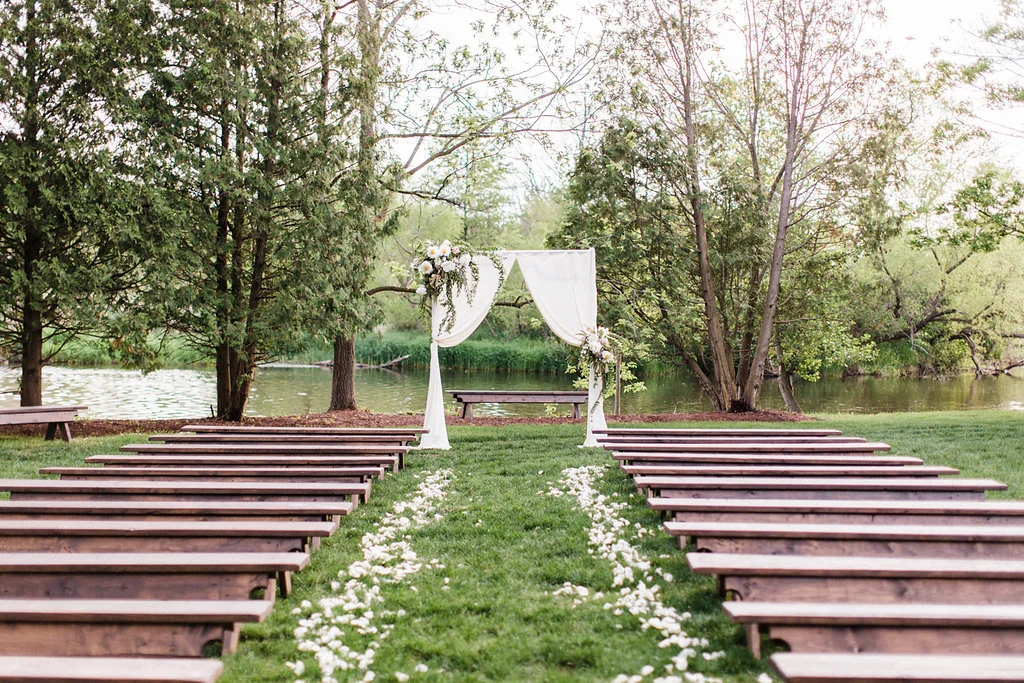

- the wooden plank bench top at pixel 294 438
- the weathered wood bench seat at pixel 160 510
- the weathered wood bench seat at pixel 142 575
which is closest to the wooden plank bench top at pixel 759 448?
the wooden plank bench top at pixel 294 438

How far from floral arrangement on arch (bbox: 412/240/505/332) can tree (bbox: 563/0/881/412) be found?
483 cm

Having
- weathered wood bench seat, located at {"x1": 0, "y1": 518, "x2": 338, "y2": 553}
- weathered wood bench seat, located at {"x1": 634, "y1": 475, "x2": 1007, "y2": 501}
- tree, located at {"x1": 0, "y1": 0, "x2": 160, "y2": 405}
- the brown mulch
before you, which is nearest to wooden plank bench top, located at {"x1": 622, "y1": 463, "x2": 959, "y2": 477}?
weathered wood bench seat, located at {"x1": 634, "y1": 475, "x2": 1007, "y2": 501}

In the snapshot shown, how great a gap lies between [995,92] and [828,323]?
5311 mm

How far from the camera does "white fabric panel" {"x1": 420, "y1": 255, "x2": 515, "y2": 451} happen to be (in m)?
10.2

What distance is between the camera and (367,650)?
12.9 ft

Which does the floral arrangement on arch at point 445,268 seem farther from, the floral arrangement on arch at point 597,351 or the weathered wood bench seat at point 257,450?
the weathered wood bench seat at point 257,450

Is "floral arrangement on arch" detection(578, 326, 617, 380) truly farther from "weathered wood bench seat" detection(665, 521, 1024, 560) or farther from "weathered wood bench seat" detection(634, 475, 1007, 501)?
"weathered wood bench seat" detection(665, 521, 1024, 560)

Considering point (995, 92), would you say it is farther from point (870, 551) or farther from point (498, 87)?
point (870, 551)

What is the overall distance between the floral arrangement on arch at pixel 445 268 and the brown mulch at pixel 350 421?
3.12m

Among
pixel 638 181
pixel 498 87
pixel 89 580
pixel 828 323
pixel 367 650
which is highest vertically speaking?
pixel 498 87

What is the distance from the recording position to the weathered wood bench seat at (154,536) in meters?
4.73

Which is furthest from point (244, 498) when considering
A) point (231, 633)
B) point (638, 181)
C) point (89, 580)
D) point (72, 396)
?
point (72, 396)

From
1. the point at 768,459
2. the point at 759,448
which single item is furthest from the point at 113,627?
the point at 759,448

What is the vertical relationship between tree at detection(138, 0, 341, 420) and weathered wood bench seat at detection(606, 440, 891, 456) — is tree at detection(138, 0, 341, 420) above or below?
above
